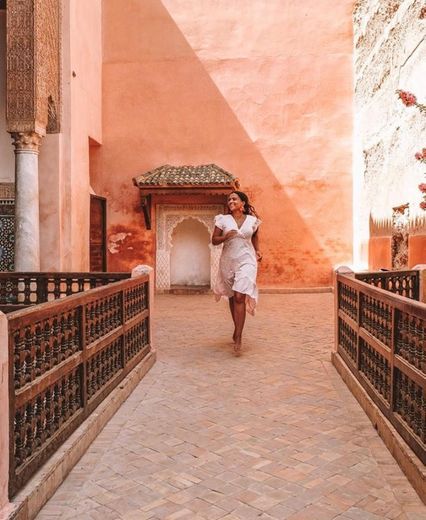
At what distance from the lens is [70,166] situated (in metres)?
10.7

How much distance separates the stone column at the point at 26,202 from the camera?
30.3ft

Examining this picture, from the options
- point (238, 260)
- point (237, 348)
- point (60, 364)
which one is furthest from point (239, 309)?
point (60, 364)

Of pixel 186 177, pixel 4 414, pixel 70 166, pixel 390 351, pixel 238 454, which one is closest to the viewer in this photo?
pixel 4 414

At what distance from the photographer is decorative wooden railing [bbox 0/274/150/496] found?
254cm

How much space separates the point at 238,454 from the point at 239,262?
10.1ft

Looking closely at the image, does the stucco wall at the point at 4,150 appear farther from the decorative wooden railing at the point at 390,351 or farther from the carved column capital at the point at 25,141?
the decorative wooden railing at the point at 390,351

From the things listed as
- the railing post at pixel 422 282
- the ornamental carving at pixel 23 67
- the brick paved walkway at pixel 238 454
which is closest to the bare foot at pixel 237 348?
the brick paved walkway at pixel 238 454

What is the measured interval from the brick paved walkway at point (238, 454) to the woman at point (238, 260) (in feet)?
2.01

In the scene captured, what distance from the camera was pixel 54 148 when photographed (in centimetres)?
1045

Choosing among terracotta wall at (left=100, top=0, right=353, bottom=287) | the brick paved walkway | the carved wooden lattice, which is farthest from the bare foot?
terracotta wall at (left=100, top=0, right=353, bottom=287)

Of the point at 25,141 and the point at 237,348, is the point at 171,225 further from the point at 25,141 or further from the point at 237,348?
the point at 237,348

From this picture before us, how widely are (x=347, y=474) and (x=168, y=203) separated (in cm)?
1088

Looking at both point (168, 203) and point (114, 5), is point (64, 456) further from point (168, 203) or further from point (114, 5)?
point (114, 5)

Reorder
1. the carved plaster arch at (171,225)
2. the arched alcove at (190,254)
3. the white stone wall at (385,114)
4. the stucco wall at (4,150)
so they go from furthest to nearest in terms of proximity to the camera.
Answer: the arched alcove at (190,254) < the carved plaster arch at (171,225) < the stucco wall at (4,150) < the white stone wall at (385,114)
